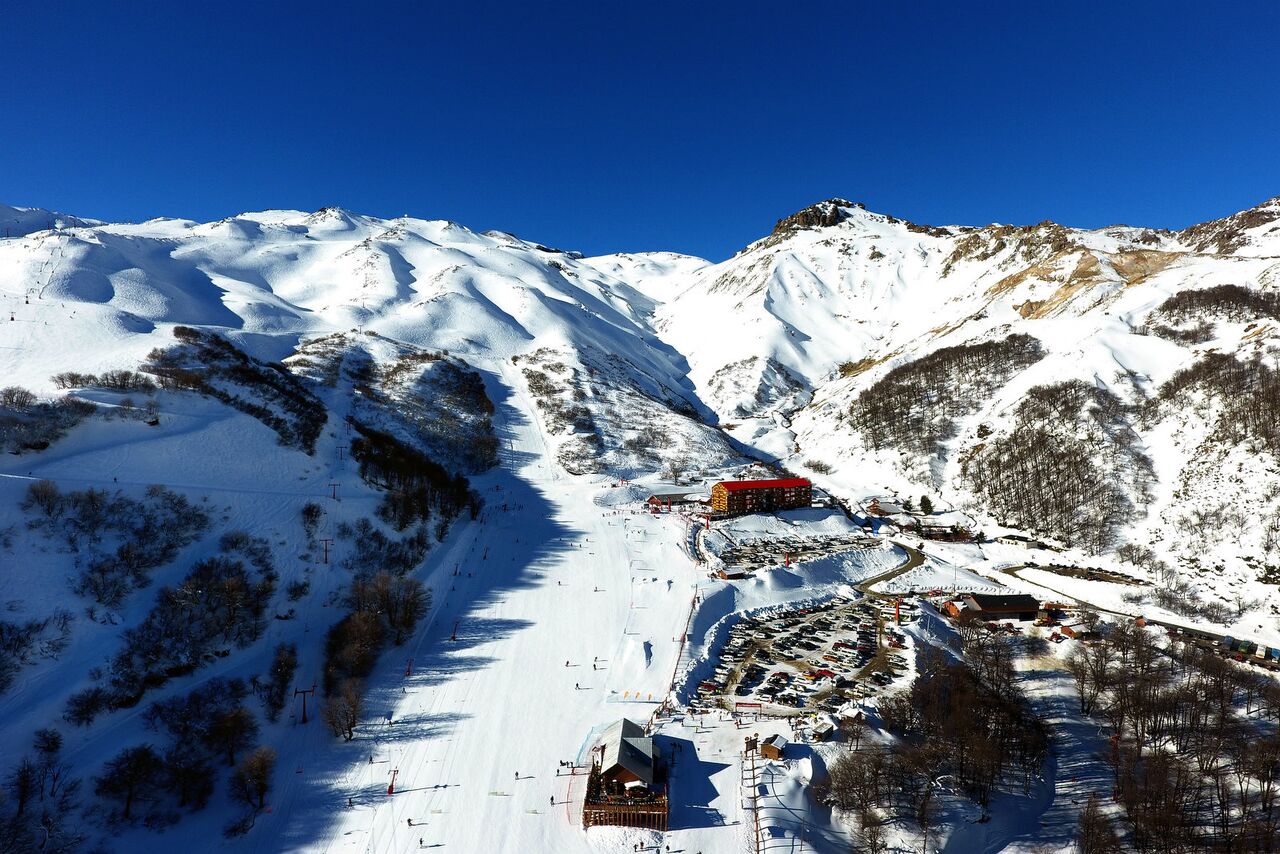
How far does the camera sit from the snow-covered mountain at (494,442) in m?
32.8

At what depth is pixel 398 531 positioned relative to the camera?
1908 inches

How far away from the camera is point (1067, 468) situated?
64375 mm

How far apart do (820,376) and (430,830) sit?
122m

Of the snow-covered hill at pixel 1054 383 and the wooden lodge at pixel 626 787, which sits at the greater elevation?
the snow-covered hill at pixel 1054 383

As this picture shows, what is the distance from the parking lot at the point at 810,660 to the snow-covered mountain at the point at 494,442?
3149 millimetres

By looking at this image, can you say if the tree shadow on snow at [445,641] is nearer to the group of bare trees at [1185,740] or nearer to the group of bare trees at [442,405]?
the group of bare trees at [442,405]

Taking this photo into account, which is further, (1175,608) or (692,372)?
(692,372)

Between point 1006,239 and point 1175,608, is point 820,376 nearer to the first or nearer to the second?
point 1006,239

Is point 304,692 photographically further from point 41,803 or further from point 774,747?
point 774,747

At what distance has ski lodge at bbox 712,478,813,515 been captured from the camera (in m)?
64.1

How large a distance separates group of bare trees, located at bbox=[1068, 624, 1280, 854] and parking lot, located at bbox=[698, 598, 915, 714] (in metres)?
10.6

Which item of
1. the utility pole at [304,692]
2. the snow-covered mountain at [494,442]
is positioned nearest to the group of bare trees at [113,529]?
the snow-covered mountain at [494,442]

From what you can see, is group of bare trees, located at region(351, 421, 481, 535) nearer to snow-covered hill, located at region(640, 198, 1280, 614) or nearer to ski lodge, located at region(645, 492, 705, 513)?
ski lodge, located at region(645, 492, 705, 513)

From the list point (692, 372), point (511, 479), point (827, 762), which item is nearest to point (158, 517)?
point (511, 479)
